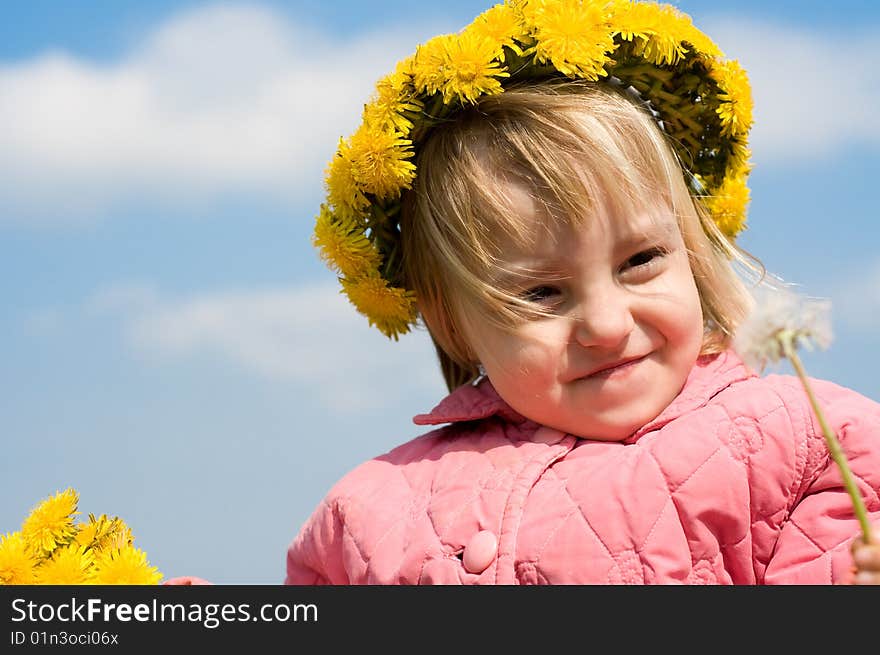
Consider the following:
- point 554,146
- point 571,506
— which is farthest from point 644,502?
point 554,146

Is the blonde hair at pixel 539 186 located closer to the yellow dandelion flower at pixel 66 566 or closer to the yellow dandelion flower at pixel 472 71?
the yellow dandelion flower at pixel 472 71

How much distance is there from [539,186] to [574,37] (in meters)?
0.39

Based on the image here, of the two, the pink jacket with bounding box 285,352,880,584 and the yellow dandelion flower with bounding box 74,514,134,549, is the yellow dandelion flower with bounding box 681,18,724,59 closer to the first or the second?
the pink jacket with bounding box 285,352,880,584

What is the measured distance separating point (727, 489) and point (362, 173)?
111 centimetres

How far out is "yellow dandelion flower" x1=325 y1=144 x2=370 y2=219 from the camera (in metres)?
2.52

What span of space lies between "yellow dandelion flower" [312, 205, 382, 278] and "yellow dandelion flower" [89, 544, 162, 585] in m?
0.94

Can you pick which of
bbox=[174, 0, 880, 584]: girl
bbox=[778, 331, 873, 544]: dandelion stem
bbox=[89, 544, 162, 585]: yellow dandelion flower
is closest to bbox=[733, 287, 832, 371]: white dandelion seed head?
bbox=[778, 331, 873, 544]: dandelion stem

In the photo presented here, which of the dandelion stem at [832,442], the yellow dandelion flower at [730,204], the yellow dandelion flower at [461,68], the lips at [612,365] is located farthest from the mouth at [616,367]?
the dandelion stem at [832,442]

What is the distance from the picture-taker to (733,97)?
8.41 feet

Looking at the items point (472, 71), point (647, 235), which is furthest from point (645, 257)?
point (472, 71)

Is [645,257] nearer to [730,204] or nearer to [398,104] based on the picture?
[730,204]
